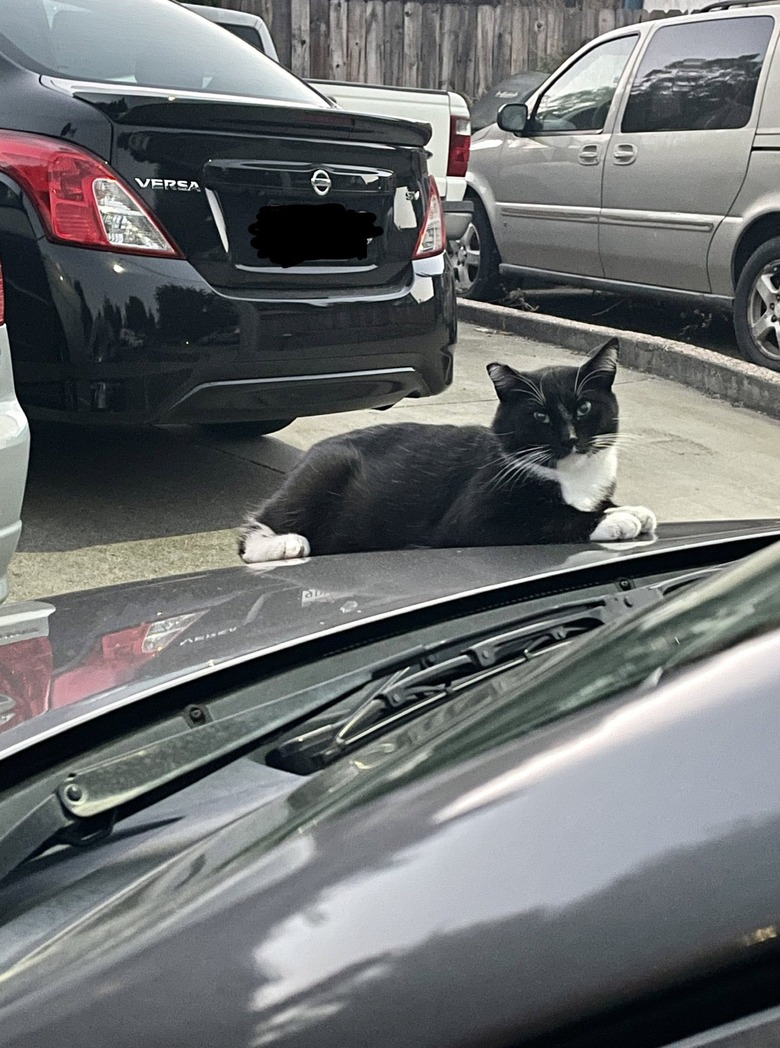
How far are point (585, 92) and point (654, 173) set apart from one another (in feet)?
3.46

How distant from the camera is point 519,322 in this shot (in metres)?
8.81

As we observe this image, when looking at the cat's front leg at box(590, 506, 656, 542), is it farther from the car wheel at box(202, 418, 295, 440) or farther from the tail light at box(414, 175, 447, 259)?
the car wheel at box(202, 418, 295, 440)

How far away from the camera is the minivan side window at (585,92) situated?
28.4 feet

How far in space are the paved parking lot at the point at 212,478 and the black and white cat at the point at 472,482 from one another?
0.77 m

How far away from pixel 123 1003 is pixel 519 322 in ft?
26.5

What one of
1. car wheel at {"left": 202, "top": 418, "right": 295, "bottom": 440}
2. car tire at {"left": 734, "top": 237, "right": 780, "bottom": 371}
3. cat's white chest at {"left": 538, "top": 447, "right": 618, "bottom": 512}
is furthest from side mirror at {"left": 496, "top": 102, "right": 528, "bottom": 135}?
cat's white chest at {"left": 538, "top": 447, "right": 618, "bottom": 512}

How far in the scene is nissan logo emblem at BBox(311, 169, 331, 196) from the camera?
4.60 metres

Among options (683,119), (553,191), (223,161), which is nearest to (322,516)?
(223,161)

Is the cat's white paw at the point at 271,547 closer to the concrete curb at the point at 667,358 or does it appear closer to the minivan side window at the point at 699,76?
the concrete curb at the point at 667,358

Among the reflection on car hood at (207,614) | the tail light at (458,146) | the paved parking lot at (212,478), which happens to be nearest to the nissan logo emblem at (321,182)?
the paved parking lot at (212,478)

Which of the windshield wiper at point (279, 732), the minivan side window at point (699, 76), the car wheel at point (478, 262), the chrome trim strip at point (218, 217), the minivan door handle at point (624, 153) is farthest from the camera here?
the car wheel at point (478, 262)

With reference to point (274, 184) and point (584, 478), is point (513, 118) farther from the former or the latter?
point (584, 478)

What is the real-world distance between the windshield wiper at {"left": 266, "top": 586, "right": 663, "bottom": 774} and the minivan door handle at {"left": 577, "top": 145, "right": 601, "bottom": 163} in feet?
23.2

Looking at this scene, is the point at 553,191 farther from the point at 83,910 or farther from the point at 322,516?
the point at 83,910
